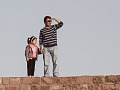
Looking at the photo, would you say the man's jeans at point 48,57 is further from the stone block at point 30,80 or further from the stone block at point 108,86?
the stone block at point 108,86

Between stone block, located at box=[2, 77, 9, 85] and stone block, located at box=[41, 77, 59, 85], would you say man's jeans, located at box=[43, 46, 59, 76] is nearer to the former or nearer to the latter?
stone block, located at box=[41, 77, 59, 85]

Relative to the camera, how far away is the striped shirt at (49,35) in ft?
29.9

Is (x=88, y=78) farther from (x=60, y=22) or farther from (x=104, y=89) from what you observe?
(x=60, y=22)

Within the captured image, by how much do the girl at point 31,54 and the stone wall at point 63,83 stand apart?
505 mm

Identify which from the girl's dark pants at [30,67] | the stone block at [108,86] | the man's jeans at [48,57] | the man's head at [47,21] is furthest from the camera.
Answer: the man's head at [47,21]

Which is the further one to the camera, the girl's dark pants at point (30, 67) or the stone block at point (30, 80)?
the girl's dark pants at point (30, 67)

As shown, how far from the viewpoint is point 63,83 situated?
28.1 feet

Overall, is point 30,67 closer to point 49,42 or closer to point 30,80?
point 30,80

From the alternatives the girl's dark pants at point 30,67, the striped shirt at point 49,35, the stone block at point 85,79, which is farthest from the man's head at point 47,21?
the stone block at point 85,79

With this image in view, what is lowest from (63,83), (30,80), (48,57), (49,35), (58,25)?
(63,83)

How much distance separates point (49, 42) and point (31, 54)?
2.17 ft

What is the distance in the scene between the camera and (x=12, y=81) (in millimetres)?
8570

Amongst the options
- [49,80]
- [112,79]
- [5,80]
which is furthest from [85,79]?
[5,80]

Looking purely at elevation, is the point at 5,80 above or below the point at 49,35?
below
